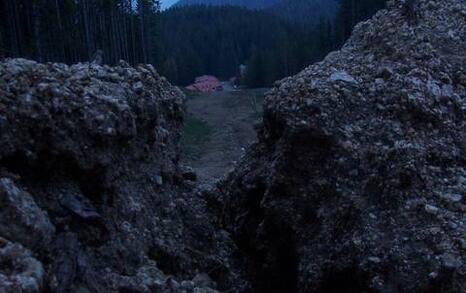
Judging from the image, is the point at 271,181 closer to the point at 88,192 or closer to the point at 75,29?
the point at 88,192

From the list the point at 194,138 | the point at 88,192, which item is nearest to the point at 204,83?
the point at 194,138

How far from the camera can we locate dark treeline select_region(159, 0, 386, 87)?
51062 mm

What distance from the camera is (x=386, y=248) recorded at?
7.17 m

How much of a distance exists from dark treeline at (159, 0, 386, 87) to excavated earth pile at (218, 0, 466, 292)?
37226mm

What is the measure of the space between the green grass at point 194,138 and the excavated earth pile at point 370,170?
50.6 feet

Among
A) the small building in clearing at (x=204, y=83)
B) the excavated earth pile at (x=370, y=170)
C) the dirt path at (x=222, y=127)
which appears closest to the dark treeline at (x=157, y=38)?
the small building in clearing at (x=204, y=83)

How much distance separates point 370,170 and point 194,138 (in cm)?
2286

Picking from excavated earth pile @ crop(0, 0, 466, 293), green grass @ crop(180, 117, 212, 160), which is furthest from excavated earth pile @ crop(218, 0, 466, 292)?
green grass @ crop(180, 117, 212, 160)

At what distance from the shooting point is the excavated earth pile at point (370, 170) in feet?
23.5

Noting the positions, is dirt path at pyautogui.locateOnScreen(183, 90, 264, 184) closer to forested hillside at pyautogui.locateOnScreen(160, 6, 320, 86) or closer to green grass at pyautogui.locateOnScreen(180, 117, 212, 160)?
green grass at pyautogui.locateOnScreen(180, 117, 212, 160)

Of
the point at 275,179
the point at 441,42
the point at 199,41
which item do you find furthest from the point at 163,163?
the point at 199,41

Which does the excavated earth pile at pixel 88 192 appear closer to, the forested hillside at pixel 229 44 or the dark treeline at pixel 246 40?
the dark treeline at pixel 246 40

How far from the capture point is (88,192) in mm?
7258

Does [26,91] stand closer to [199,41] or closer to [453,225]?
[453,225]
